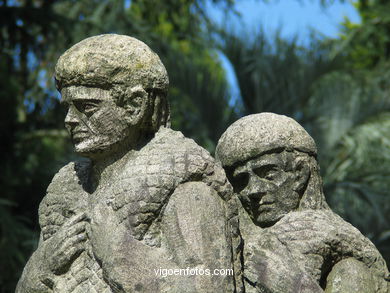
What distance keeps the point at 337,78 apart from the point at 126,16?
415 centimetres

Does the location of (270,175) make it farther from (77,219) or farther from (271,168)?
(77,219)

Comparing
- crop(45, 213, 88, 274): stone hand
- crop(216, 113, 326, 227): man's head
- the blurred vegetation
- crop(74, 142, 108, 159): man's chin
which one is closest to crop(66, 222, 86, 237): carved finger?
crop(45, 213, 88, 274): stone hand

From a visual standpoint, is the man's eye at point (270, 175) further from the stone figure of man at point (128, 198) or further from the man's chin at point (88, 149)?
the man's chin at point (88, 149)

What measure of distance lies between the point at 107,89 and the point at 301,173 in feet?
4.92

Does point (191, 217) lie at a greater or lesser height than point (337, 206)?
greater

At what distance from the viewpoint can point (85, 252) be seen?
17.8 feet

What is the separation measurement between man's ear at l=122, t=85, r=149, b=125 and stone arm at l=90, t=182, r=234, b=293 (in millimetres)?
557

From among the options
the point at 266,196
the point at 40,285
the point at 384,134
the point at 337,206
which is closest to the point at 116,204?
the point at 40,285

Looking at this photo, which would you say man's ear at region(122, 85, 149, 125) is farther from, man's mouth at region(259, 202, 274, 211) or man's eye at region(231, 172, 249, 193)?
man's mouth at region(259, 202, 274, 211)

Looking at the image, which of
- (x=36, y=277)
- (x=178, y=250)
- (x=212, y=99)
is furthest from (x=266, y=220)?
(x=212, y=99)

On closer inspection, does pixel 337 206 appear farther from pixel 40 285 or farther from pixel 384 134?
pixel 40 285

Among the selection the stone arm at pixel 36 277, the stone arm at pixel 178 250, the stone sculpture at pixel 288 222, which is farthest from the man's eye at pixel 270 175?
the stone arm at pixel 36 277

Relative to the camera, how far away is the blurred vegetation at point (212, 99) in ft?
50.0

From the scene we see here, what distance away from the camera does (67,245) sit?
542cm
